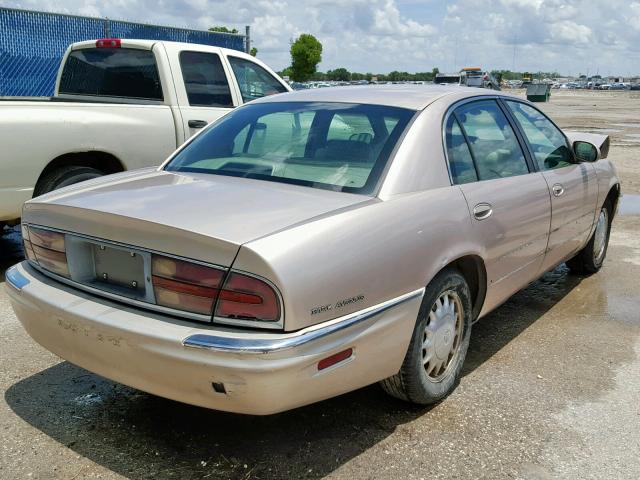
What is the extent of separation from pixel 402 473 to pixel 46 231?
6.15ft

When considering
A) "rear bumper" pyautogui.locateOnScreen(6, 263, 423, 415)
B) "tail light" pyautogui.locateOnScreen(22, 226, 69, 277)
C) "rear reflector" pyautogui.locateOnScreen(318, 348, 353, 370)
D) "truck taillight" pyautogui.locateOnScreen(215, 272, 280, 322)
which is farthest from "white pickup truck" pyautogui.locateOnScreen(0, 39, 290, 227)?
"rear reflector" pyautogui.locateOnScreen(318, 348, 353, 370)

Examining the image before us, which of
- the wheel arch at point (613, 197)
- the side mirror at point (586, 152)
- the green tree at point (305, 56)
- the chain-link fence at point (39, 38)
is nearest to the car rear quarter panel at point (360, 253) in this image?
the side mirror at point (586, 152)

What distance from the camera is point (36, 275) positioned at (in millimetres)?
3023

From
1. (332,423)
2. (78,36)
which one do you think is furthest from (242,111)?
(78,36)

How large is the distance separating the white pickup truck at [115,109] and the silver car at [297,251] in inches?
74.7

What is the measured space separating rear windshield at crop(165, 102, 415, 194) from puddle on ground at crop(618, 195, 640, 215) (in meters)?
5.92

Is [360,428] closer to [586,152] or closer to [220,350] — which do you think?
[220,350]

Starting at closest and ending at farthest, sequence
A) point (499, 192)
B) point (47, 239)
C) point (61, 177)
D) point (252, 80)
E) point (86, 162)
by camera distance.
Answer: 1. point (47, 239)
2. point (499, 192)
3. point (61, 177)
4. point (86, 162)
5. point (252, 80)

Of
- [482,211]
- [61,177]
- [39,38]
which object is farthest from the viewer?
[39,38]

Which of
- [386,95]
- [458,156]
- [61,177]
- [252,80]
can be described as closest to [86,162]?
[61,177]

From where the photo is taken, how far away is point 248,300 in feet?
7.77

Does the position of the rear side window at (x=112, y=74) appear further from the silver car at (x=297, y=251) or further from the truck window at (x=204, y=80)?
the silver car at (x=297, y=251)

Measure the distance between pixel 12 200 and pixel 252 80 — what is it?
2.91 metres

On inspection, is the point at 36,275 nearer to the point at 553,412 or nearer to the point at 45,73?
the point at 553,412
